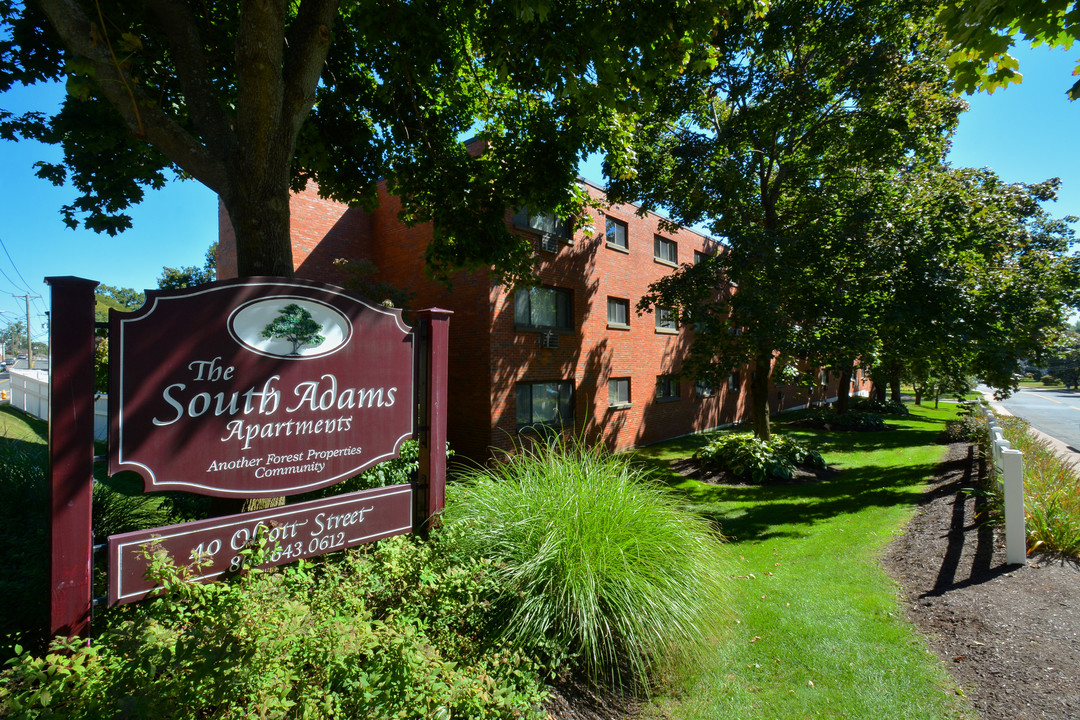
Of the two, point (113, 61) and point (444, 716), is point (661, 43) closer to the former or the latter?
point (113, 61)

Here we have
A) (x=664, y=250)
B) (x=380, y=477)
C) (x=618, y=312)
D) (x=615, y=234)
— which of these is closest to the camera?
(x=380, y=477)

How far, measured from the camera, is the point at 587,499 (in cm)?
458

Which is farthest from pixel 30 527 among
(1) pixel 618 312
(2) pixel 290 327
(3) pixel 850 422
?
(3) pixel 850 422

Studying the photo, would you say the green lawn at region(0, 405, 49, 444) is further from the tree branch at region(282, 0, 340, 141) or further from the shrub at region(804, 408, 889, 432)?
the shrub at region(804, 408, 889, 432)

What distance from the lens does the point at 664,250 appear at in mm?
20062

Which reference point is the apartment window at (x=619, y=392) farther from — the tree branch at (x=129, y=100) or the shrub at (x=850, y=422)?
the tree branch at (x=129, y=100)

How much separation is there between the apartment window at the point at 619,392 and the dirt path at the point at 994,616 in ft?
31.2

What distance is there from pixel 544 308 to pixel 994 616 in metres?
11.1

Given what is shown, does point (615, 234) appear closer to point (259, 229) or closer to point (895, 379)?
point (259, 229)

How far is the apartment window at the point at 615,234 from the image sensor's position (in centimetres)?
1665

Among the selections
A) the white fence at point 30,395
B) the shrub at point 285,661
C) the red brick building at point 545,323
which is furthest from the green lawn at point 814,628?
the white fence at point 30,395

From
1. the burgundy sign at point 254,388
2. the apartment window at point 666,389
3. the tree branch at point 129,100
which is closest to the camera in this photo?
the burgundy sign at point 254,388

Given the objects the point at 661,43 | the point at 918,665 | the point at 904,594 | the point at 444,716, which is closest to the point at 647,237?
the point at 661,43

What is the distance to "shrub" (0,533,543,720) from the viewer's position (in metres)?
2.35
